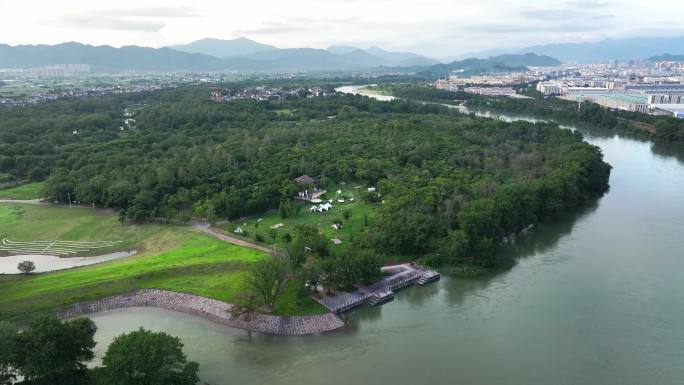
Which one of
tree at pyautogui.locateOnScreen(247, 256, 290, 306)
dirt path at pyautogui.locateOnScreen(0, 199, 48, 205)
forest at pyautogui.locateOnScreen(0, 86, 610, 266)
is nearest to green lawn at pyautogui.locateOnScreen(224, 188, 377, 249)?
forest at pyautogui.locateOnScreen(0, 86, 610, 266)

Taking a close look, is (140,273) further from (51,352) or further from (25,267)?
(51,352)

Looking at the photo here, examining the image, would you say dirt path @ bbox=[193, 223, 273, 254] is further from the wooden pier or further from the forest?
the wooden pier

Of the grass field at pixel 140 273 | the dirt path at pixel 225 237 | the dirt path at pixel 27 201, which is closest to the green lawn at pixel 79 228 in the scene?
the grass field at pixel 140 273

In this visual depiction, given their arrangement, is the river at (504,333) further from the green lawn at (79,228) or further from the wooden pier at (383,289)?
the green lawn at (79,228)

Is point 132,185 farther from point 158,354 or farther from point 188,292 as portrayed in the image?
point 158,354

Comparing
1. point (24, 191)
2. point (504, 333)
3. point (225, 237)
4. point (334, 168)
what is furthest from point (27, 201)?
point (504, 333)
